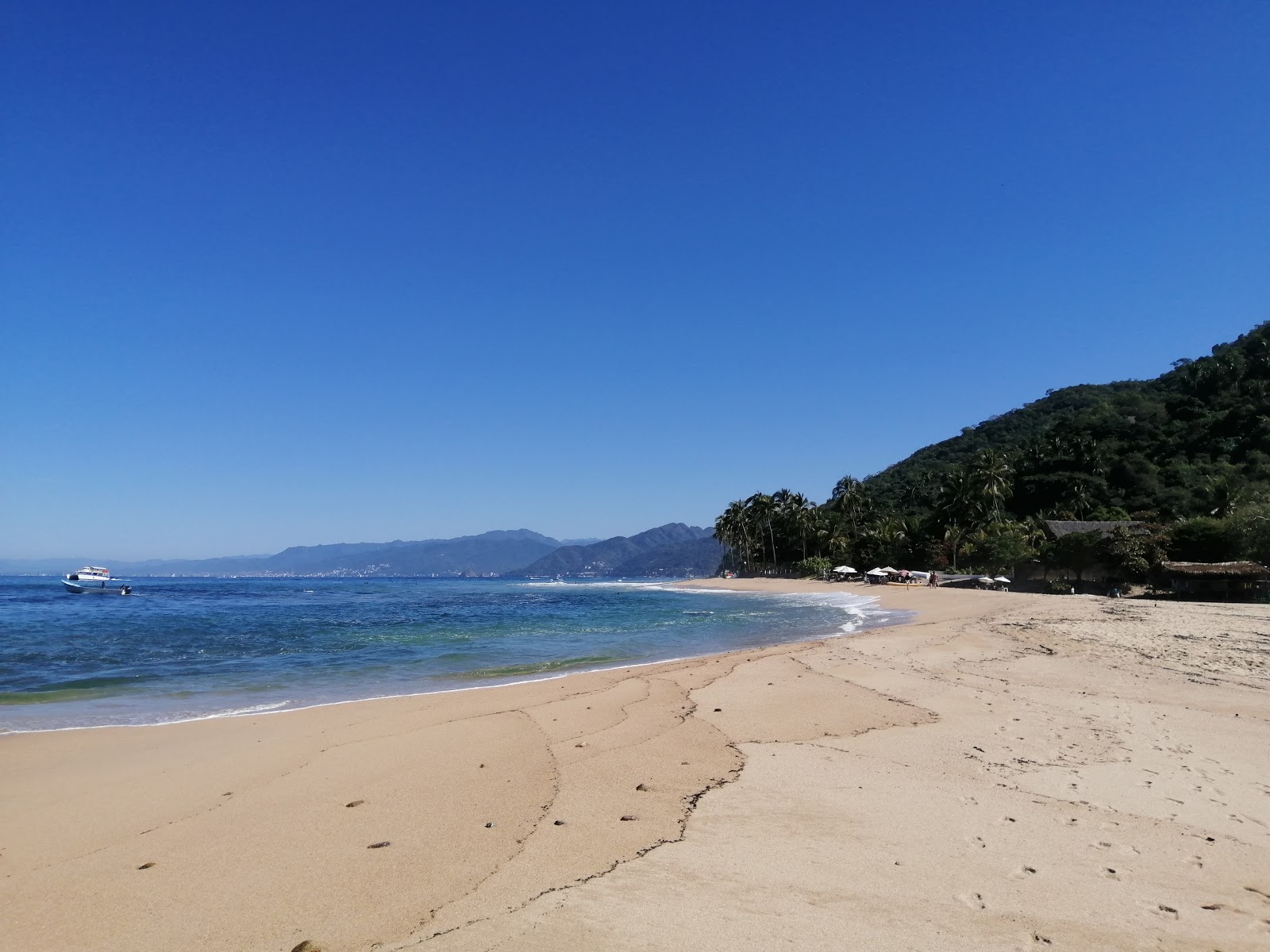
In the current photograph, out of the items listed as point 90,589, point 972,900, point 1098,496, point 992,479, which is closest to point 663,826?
point 972,900

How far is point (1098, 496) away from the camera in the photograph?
69562 mm

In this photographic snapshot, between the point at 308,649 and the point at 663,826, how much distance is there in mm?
18371

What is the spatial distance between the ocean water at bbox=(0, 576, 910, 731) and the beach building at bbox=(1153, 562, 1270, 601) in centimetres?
1545

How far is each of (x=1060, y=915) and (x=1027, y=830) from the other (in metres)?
1.37

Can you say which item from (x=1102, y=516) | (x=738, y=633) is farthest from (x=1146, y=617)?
(x=1102, y=516)

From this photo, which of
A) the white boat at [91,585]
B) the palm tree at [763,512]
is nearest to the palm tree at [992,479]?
the palm tree at [763,512]

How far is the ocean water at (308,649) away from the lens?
12523 millimetres

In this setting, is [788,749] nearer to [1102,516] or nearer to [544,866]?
[544,866]

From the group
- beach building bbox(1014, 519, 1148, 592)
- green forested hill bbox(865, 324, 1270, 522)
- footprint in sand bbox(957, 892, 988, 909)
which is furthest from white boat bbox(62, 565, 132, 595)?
green forested hill bbox(865, 324, 1270, 522)

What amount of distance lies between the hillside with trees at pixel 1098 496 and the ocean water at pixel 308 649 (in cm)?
2025

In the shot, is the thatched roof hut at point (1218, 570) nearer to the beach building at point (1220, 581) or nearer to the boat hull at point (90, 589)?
the beach building at point (1220, 581)

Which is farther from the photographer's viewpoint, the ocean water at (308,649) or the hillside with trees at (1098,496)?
the hillside with trees at (1098,496)

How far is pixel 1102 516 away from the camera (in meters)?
61.1

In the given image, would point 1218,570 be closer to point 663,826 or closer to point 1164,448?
point 663,826
